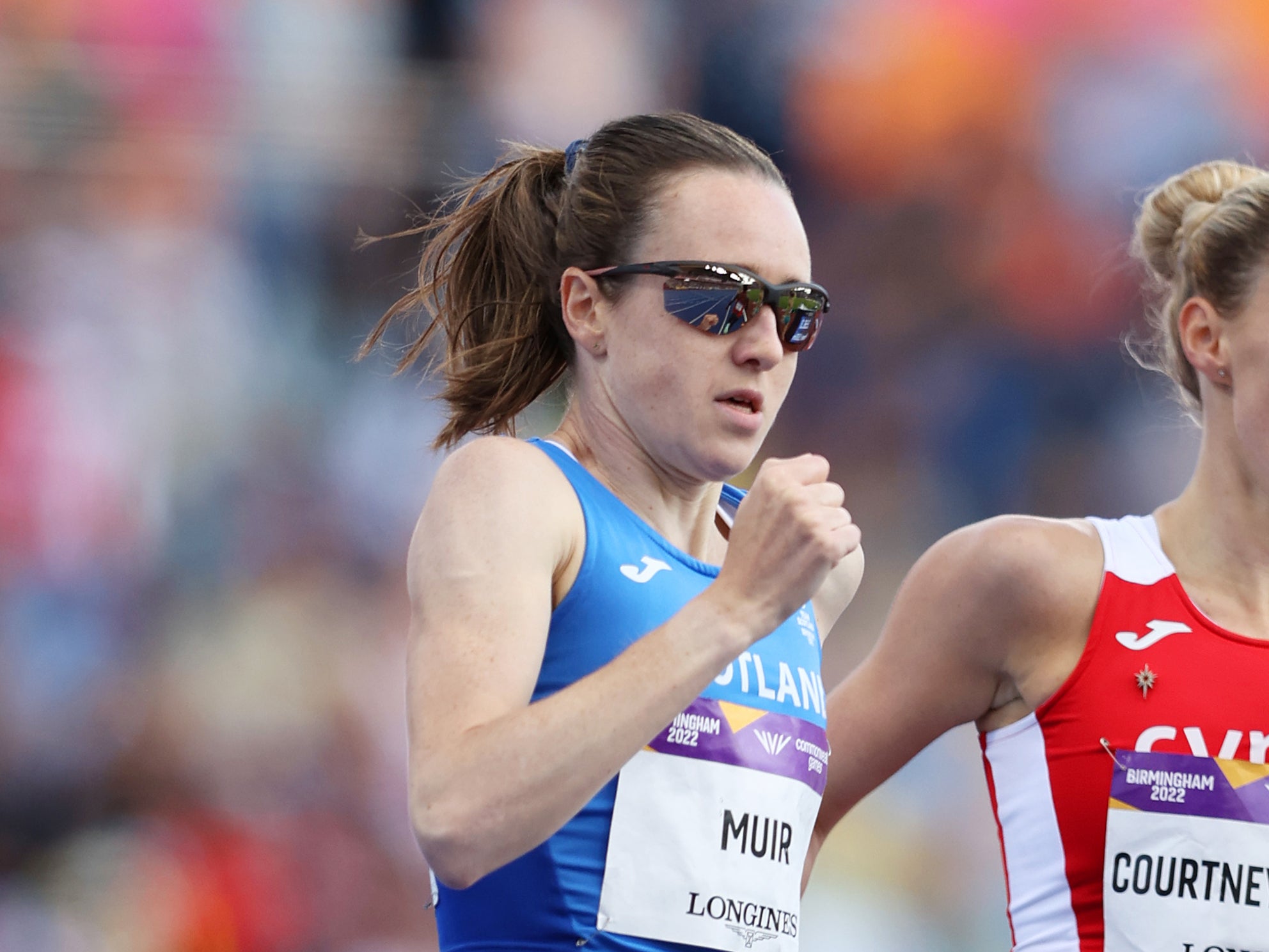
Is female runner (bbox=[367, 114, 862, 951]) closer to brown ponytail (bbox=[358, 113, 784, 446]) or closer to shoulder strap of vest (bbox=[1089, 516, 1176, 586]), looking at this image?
brown ponytail (bbox=[358, 113, 784, 446])

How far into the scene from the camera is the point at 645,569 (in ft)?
6.63

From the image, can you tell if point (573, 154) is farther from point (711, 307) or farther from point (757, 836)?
point (757, 836)

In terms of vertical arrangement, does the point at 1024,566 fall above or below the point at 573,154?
below

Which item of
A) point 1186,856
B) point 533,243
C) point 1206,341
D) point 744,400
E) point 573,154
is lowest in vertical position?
point 1186,856

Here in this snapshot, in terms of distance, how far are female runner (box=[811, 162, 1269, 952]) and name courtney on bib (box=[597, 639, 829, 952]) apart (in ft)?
1.66

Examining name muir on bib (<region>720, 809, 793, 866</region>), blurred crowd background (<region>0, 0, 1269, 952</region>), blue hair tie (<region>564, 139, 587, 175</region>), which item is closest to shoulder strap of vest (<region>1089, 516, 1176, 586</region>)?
name muir on bib (<region>720, 809, 793, 866</region>)

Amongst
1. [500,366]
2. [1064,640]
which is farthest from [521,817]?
[1064,640]

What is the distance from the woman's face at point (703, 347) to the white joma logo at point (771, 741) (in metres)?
0.38

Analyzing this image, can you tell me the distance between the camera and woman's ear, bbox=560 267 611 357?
217cm

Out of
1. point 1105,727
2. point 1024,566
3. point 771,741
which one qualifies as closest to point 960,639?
point 1024,566

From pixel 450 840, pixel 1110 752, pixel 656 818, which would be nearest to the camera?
pixel 450 840

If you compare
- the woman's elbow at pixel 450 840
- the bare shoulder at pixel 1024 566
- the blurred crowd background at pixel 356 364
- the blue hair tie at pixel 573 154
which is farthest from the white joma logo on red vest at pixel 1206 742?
the blurred crowd background at pixel 356 364

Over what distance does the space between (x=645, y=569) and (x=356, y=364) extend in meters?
3.63

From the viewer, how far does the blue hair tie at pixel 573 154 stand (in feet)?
7.66
